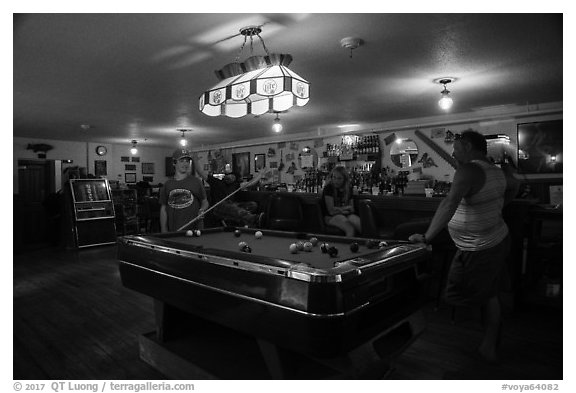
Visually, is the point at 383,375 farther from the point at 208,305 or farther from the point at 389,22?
the point at 389,22

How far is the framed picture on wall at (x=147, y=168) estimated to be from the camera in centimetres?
1235

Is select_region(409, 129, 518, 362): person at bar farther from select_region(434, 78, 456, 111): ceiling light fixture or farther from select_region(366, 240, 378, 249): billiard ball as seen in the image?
select_region(434, 78, 456, 111): ceiling light fixture

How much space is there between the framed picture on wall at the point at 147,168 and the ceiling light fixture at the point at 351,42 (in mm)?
10194

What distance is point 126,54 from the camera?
144 inches

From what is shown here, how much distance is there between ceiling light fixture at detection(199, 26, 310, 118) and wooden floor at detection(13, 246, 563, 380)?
76.0 inches

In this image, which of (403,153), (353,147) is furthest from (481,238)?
(353,147)

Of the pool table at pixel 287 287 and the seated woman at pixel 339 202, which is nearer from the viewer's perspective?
the pool table at pixel 287 287

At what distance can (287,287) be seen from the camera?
1.79 meters

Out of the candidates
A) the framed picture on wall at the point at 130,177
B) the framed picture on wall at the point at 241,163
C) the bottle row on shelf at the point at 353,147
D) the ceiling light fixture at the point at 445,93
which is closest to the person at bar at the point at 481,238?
the ceiling light fixture at the point at 445,93

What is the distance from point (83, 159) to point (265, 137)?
16.7 feet

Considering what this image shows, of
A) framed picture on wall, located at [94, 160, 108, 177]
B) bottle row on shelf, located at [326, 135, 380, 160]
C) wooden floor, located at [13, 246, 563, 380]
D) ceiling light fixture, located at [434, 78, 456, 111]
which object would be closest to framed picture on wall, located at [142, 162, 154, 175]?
framed picture on wall, located at [94, 160, 108, 177]

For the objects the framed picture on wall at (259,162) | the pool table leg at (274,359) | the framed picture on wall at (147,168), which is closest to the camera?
the pool table leg at (274,359)

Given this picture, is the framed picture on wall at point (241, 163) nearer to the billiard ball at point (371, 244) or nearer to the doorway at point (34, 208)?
the doorway at point (34, 208)
